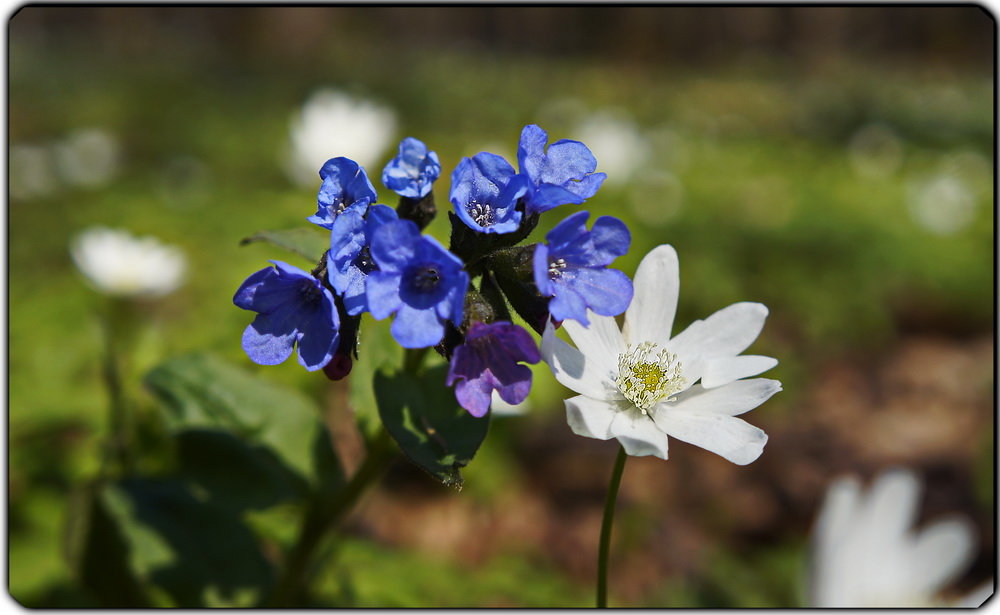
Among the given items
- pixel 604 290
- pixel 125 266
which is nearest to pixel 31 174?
pixel 125 266

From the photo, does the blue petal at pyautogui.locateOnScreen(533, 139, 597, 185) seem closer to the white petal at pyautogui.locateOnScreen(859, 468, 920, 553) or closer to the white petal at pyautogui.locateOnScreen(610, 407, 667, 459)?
the white petal at pyautogui.locateOnScreen(610, 407, 667, 459)

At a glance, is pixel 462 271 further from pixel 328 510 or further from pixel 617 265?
pixel 617 265

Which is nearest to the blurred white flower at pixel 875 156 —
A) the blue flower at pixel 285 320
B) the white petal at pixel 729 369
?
the white petal at pixel 729 369

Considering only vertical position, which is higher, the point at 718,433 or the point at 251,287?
the point at 251,287

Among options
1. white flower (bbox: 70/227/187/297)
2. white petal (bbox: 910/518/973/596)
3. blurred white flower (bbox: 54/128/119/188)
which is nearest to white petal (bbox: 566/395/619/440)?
white petal (bbox: 910/518/973/596)

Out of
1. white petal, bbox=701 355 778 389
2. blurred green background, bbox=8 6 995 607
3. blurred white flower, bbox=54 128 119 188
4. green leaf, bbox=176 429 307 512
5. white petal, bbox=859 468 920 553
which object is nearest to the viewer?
white petal, bbox=701 355 778 389

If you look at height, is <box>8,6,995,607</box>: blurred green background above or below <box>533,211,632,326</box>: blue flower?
below
